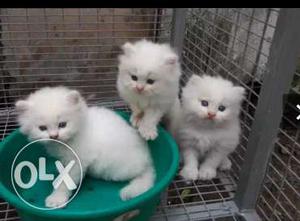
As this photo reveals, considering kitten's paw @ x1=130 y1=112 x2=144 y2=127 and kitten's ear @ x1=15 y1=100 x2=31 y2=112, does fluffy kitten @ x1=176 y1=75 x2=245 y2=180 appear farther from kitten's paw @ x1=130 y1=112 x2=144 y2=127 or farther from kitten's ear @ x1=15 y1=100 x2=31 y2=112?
kitten's ear @ x1=15 y1=100 x2=31 y2=112

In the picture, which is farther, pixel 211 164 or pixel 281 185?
pixel 211 164

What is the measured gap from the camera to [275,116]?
1.26 meters

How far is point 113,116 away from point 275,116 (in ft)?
1.89

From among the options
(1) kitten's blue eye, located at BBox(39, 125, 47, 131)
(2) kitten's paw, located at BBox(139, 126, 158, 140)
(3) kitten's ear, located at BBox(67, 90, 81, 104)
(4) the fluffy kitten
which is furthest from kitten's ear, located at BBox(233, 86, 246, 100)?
(1) kitten's blue eye, located at BBox(39, 125, 47, 131)

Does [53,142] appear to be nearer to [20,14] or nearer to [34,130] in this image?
[34,130]

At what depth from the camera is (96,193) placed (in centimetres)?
147

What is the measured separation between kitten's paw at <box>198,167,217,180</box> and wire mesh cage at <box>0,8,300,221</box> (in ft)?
0.12

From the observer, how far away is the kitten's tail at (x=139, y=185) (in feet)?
4.41

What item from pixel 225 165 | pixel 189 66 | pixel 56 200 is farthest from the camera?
pixel 189 66

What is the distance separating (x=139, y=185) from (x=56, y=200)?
0.29 m

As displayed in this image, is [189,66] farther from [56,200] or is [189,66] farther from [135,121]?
[56,200]

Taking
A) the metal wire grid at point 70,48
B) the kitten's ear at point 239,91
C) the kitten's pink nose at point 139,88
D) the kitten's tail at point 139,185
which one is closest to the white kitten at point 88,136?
the kitten's tail at point 139,185

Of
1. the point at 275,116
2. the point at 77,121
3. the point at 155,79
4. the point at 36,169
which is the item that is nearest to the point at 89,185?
the point at 36,169

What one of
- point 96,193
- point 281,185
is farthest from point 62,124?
point 281,185
